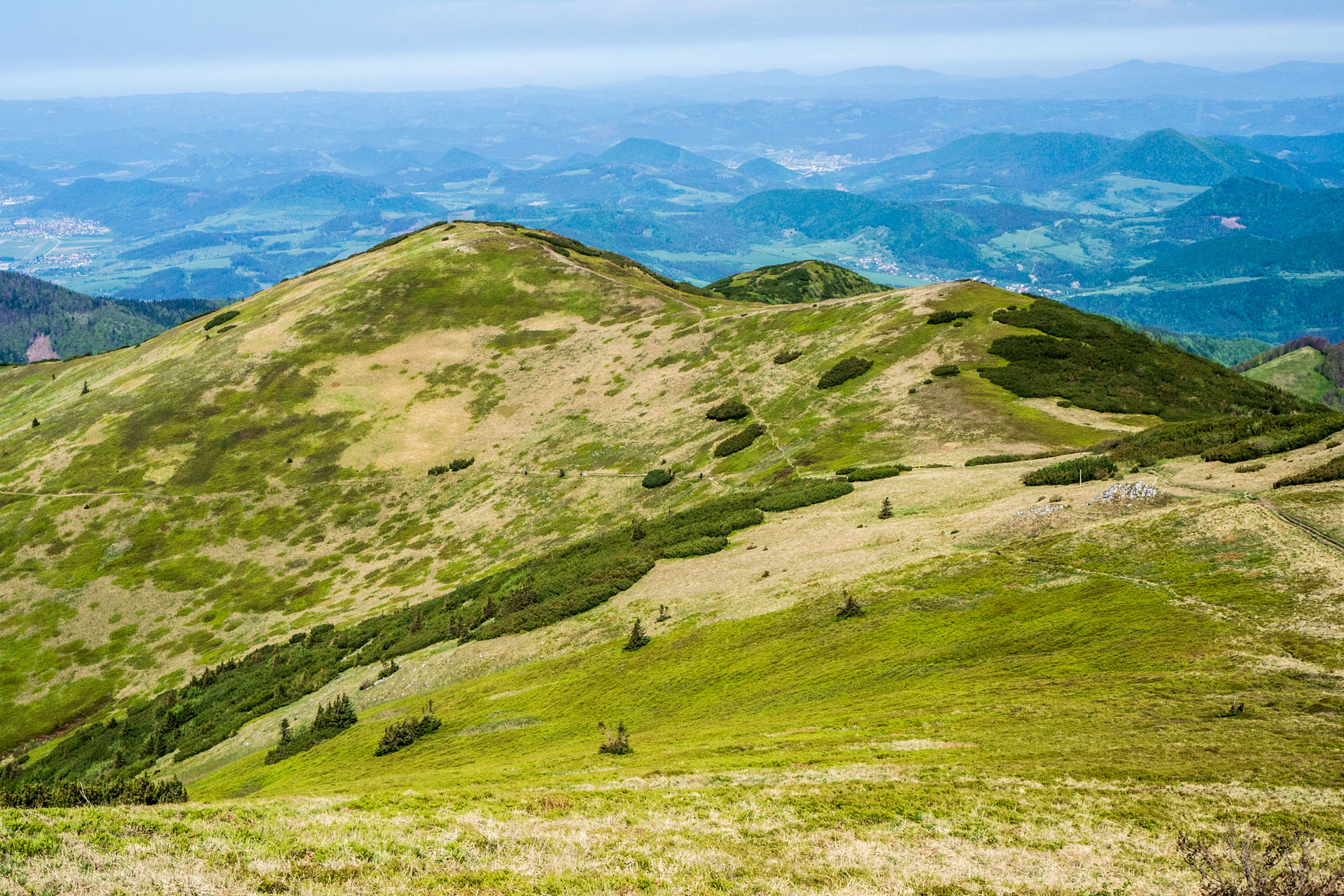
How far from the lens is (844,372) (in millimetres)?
78688

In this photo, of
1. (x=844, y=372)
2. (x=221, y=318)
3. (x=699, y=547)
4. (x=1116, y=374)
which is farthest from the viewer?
(x=221, y=318)

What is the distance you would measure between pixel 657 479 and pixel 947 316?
40.5 metres

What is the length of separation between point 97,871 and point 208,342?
140 meters

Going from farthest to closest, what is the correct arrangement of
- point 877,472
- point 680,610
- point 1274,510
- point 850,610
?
point 877,472, point 680,610, point 850,610, point 1274,510

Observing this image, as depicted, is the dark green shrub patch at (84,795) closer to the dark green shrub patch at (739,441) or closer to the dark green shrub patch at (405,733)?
the dark green shrub patch at (405,733)

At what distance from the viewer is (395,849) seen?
17516 millimetres

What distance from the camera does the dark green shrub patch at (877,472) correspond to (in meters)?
53.1

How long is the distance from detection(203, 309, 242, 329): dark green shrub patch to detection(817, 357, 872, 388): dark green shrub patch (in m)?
125

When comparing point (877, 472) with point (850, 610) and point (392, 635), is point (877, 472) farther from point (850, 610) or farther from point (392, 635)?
point (392, 635)

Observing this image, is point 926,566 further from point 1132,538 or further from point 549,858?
point 549,858

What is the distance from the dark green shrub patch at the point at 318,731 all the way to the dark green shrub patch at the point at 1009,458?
1761 inches

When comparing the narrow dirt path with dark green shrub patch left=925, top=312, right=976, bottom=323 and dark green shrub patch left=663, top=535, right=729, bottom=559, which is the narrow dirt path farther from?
Result: dark green shrub patch left=925, top=312, right=976, bottom=323

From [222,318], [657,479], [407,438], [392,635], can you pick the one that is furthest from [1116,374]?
[222,318]

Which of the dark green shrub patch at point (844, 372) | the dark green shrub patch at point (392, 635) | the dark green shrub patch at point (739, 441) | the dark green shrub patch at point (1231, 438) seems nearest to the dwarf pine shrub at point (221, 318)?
the dark green shrub patch at point (392, 635)
